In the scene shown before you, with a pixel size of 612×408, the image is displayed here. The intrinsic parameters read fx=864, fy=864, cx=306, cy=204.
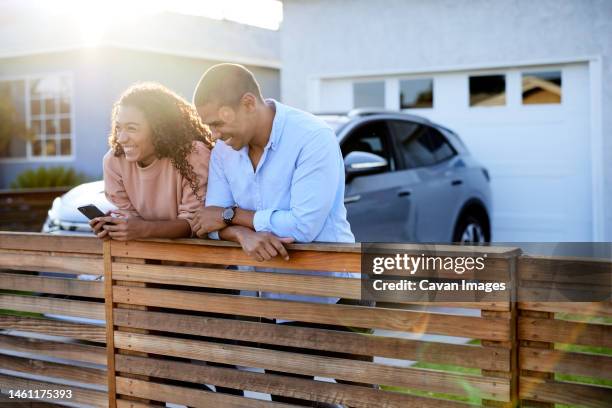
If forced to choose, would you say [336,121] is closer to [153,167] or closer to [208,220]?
[153,167]

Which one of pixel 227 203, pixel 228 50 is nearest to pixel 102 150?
pixel 228 50

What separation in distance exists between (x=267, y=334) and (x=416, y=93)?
23.7ft

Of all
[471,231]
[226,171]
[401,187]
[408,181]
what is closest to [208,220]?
[226,171]

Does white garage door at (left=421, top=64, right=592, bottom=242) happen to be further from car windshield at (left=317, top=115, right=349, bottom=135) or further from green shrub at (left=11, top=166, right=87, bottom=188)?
green shrub at (left=11, top=166, right=87, bottom=188)

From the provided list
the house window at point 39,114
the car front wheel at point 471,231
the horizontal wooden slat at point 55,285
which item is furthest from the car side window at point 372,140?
the house window at point 39,114

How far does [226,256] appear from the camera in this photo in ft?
12.8

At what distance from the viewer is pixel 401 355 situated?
342 centimetres

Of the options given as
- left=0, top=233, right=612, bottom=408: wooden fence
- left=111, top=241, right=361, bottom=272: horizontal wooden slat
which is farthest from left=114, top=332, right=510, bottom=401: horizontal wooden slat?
left=111, top=241, right=361, bottom=272: horizontal wooden slat

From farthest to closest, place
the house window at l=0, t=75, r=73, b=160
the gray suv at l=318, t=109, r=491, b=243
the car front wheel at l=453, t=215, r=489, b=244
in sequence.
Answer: the house window at l=0, t=75, r=73, b=160, the car front wheel at l=453, t=215, r=489, b=244, the gray suv at l=318, t=109, r=491, b=243

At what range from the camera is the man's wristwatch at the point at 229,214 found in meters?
3.86

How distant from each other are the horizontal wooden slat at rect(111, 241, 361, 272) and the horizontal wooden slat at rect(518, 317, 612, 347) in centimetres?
71

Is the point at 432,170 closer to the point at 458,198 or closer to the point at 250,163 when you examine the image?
the point at 458,198

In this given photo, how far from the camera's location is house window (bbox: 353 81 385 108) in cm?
1084

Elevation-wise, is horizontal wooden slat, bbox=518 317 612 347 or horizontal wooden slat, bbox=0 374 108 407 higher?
horizontal wooden slat, bbox=518 317 612 347
